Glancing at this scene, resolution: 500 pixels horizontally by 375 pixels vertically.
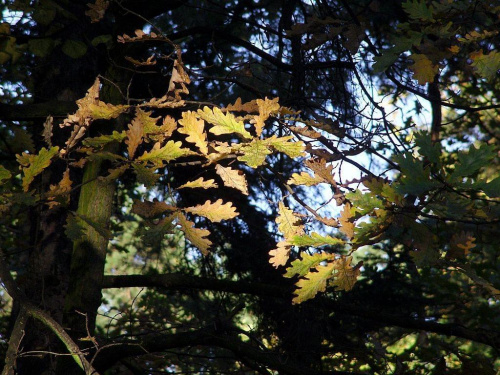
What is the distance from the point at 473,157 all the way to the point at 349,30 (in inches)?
51.9

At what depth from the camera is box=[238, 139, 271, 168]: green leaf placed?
66.6 inches

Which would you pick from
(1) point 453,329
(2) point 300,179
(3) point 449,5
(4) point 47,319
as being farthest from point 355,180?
(1) point 453,329

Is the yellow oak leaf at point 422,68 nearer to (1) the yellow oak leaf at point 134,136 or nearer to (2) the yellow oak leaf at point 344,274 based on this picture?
(2) the yellow oak leaf at point 344,274

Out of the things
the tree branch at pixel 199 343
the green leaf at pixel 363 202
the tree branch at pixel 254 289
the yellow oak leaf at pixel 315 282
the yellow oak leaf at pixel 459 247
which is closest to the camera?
the green leaf at pixel 363 202

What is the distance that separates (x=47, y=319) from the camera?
1.98 m

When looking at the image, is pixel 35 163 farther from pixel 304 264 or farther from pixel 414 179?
pixel 414 179

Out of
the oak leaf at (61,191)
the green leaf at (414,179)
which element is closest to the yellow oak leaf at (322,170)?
the green leaf at (414,179)

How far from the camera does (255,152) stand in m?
1.72

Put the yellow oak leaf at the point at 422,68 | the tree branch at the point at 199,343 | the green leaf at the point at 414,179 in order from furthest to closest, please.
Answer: the tree branch at the point at 199,343 < the yellow oak leaf at the point at 422,68 < the green leaf at the point at 414,179

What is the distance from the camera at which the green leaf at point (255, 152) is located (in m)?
1.69

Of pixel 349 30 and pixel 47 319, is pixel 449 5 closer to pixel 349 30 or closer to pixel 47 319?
pixel 349 30

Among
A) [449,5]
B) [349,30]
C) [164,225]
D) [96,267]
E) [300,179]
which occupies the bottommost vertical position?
[164,225]

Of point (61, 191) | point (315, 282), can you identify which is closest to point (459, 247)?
point (315, 282)

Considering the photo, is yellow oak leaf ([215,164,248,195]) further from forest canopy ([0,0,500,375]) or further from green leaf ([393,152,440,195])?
green leaf ([393,152,440,195])
